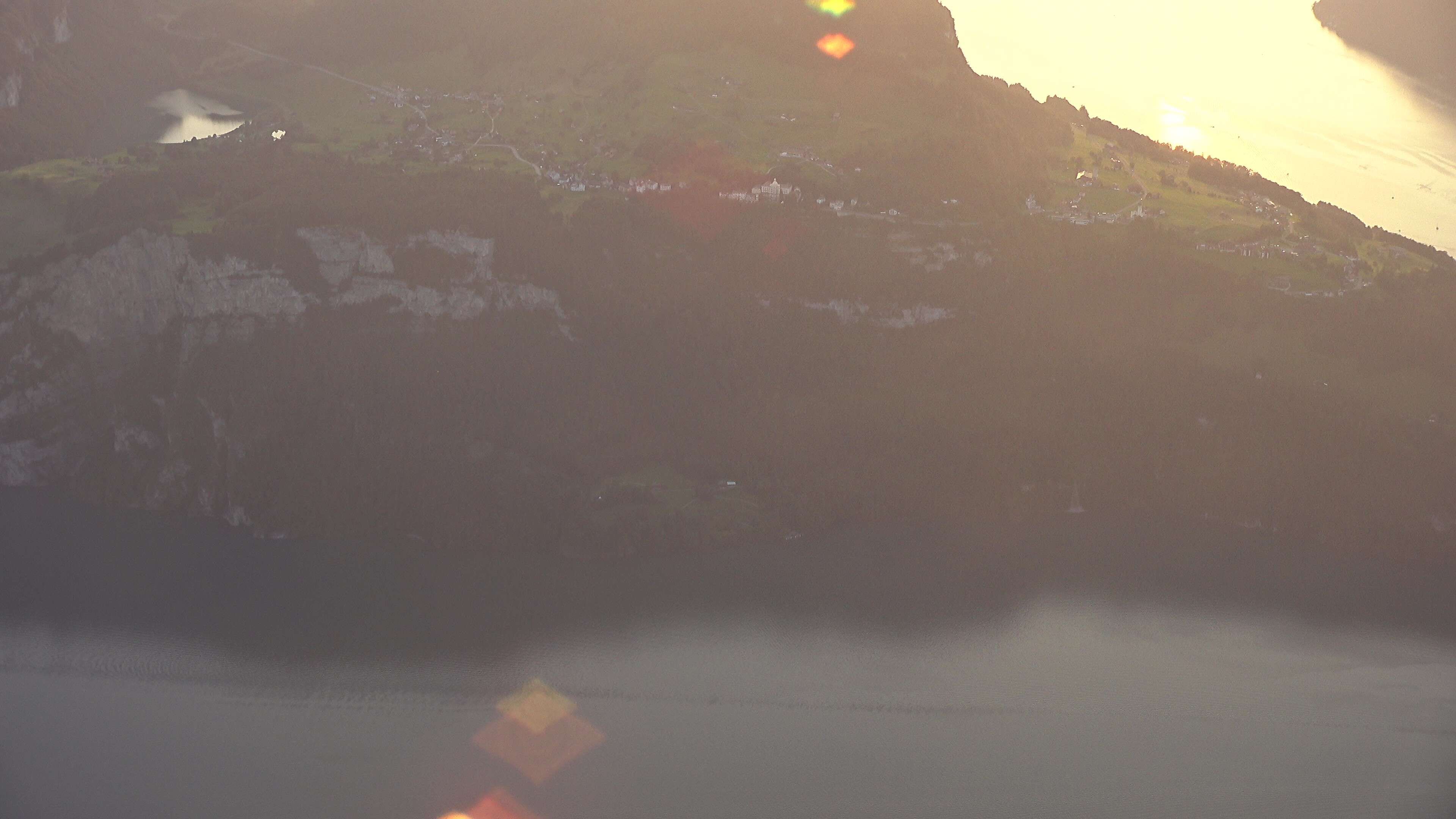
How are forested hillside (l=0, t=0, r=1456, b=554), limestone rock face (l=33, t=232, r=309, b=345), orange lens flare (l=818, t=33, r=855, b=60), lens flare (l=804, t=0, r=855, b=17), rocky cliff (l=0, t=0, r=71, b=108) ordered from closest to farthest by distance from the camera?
1. forested hillside (l=0, t=0, r=1456, b=554)
2. limestone rock face (l=33, t=232, r=309, b=345)
3. orange lens flare (l=818, t=33, r=855, b=60)
4. lens flare (l=804, t=0, r=855, b=17)
5. rocky cliff (l=0, t=0, r=71, b=108)

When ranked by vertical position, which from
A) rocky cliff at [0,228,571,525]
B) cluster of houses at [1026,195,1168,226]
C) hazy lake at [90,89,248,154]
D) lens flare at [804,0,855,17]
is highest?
lens flare at [804,0,855,17]

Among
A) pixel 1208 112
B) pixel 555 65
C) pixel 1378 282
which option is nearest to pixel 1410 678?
pixel 1378 282

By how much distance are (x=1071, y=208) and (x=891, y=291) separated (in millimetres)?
12018

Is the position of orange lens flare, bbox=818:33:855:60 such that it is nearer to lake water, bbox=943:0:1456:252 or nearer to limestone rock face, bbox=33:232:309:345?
lake water, bbox=943:0:1456:252

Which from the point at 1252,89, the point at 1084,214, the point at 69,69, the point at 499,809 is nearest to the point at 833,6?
the point at 1084,214

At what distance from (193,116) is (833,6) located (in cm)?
4121

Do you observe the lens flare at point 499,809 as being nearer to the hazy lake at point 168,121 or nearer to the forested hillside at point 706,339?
the forested hillside at point 706,339

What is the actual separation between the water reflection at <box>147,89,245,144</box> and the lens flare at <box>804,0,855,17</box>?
32.9 meters

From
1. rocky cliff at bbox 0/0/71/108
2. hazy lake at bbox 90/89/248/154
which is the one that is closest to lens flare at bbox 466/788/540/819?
hazy lake at bbox 90/89/248/154

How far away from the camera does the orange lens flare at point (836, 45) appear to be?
76562 mm

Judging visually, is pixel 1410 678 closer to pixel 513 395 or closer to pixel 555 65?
pixel 513 395

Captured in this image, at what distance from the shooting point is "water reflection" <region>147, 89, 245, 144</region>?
280 ft

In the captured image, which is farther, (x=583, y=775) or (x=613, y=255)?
(x=613, y=255)

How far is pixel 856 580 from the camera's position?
165ft
